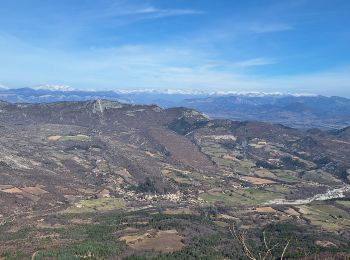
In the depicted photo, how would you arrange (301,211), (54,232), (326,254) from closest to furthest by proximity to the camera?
(326,254), (54,232), (301,211)

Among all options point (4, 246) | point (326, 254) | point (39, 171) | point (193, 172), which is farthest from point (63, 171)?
point (326, 254)

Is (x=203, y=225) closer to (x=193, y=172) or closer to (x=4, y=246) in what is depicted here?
(x=4, y=246)

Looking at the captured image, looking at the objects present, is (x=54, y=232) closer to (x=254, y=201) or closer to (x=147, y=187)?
(x=147, y=187)

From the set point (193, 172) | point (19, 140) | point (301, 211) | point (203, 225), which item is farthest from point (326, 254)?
point (19, 140)

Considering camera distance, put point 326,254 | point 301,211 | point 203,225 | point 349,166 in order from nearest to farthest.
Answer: point 326,254, point 203,225, point 301,211, point 349,166

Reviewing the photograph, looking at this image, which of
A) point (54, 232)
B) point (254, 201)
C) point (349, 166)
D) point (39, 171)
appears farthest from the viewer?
point (349, 166)

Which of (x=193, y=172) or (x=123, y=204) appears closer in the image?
(x=123, y=204)

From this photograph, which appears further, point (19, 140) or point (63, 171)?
point (19, 140)

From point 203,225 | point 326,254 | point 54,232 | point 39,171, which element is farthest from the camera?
point 39,171
